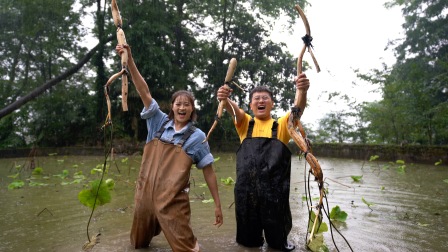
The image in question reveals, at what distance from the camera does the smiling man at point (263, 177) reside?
9.34 ft

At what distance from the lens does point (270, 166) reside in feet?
9.41

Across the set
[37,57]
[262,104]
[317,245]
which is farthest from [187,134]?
[37,57]

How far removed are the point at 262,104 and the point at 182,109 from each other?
0.68 meters

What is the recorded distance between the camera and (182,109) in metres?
2.83

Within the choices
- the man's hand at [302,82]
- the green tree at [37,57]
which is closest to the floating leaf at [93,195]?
the man's hand at [302,82]

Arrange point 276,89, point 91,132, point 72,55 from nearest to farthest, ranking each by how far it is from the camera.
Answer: point 91,132 < point 276,89 < point 72,55

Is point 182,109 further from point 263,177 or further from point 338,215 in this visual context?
point 338,215

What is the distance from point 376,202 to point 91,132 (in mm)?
17431

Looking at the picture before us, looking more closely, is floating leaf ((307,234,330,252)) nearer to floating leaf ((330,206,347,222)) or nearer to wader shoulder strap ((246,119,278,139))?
wader shoulder strap ((246,119,278,139))

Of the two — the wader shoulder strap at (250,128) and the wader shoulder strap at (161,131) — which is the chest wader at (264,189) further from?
the wader shoulder strap at (161,131)

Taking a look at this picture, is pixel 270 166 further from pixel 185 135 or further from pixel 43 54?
pixel 43 54

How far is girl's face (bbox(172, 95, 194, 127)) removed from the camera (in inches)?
112

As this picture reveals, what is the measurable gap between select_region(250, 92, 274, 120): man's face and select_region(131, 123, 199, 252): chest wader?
1.96ft

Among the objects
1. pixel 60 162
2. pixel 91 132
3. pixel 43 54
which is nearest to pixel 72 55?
pixel 43 54
